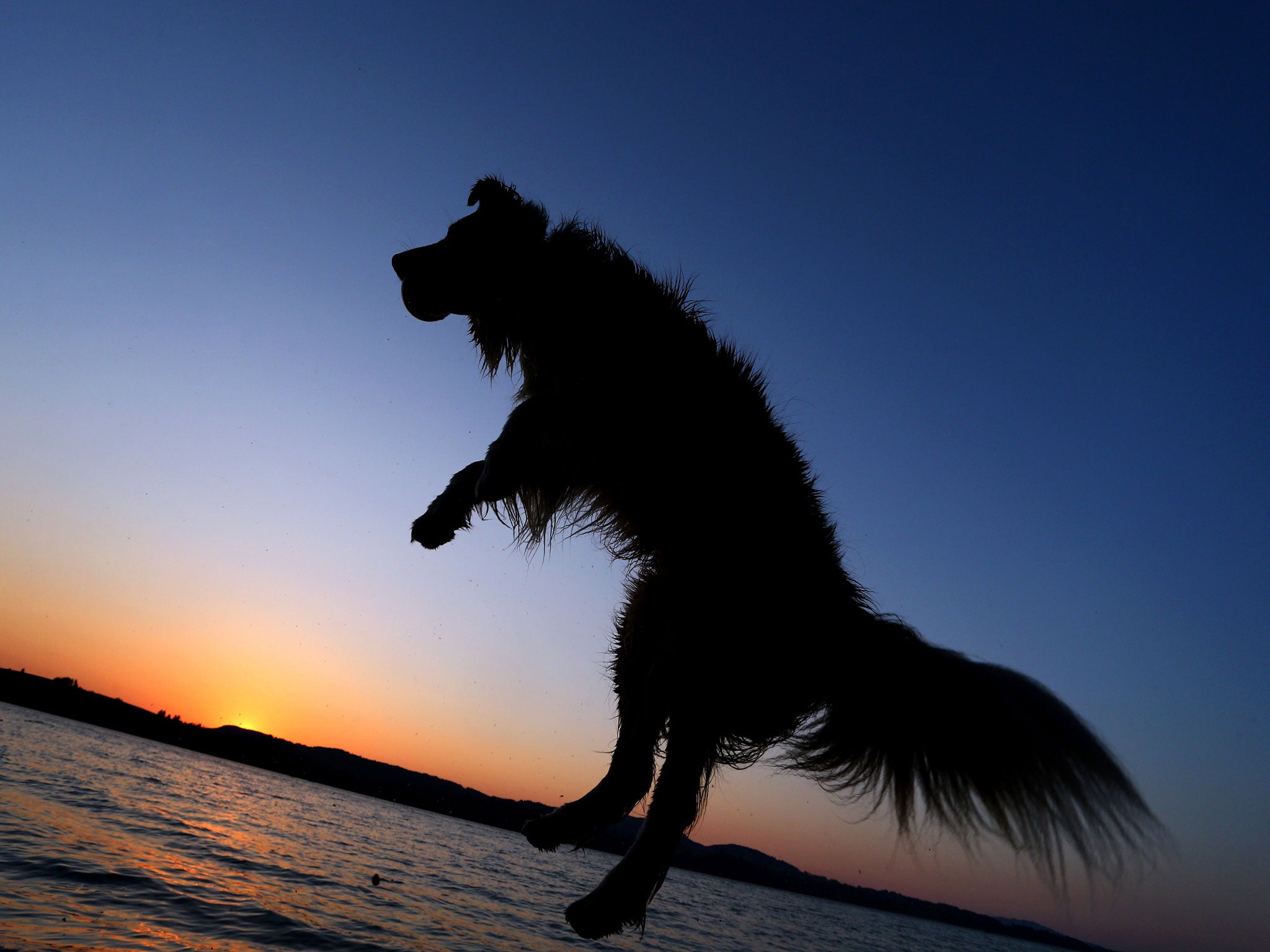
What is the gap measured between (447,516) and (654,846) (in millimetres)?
1172

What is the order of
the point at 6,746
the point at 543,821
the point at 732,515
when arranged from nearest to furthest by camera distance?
1. the point at 732,515
2. the point at 543,821
3. the point at 6,746

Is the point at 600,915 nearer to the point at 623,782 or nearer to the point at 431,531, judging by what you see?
the point at 623,782

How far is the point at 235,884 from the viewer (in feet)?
30.1

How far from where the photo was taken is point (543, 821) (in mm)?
2068

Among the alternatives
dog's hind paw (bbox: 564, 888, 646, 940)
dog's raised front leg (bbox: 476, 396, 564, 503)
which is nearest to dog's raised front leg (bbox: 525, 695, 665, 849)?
dog's hind paw (bbox: 564, 888, 646, 940)

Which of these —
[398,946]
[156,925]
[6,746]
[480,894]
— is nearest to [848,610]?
[156,925]

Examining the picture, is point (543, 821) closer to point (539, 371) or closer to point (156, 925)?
point (539, 371)

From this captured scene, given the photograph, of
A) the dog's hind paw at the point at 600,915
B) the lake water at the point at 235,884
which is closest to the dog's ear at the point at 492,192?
the dog's hind paw at the point at 600,915

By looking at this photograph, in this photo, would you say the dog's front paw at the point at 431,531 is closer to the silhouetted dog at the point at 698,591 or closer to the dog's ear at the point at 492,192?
the silhouetted dog at the point at 698,591

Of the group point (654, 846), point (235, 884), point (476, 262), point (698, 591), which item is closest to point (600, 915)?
point (654, 846)

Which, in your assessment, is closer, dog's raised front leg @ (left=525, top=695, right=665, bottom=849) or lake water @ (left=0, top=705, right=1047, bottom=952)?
dog's raised front leg @ (left=525, top=695, right=665, bottom=849)

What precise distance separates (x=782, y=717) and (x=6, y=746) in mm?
30271

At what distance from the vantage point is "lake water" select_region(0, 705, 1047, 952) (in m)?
5.91

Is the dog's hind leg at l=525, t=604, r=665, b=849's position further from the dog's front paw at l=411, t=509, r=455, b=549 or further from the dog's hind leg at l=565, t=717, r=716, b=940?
the dog's front paw at l=411, t=509, r=455, b=549
